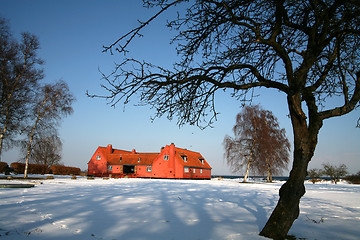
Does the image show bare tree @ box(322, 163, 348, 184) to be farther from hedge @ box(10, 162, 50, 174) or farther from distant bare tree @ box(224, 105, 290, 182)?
hedge @ box(10, 162, 50, 174)

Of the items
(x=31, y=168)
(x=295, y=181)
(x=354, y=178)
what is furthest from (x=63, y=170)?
(x=354, y=178)

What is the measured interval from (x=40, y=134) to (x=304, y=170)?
23.6 meters

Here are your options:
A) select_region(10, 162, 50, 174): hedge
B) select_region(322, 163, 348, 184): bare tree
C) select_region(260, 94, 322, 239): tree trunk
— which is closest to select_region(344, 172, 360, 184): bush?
select_region(322, 163, 348, 184): bare tree

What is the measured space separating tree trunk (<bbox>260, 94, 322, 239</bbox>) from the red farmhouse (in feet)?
131

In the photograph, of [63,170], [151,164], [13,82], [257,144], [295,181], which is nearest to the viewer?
[295,181]

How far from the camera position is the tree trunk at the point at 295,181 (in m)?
4.51

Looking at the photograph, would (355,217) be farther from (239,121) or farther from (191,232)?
(239,121)

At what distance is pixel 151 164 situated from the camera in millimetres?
47250

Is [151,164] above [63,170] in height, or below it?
above

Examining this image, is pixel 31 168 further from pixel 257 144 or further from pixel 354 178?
pixel 354 178

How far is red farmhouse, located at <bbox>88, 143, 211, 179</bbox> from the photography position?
1775 inches

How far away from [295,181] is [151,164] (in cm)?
4400

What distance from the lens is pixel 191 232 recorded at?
16.7ft

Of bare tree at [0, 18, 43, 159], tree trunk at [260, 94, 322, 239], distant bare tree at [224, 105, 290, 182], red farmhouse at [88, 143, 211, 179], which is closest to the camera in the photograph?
tree trunk at [260, 94, 322, 239]
